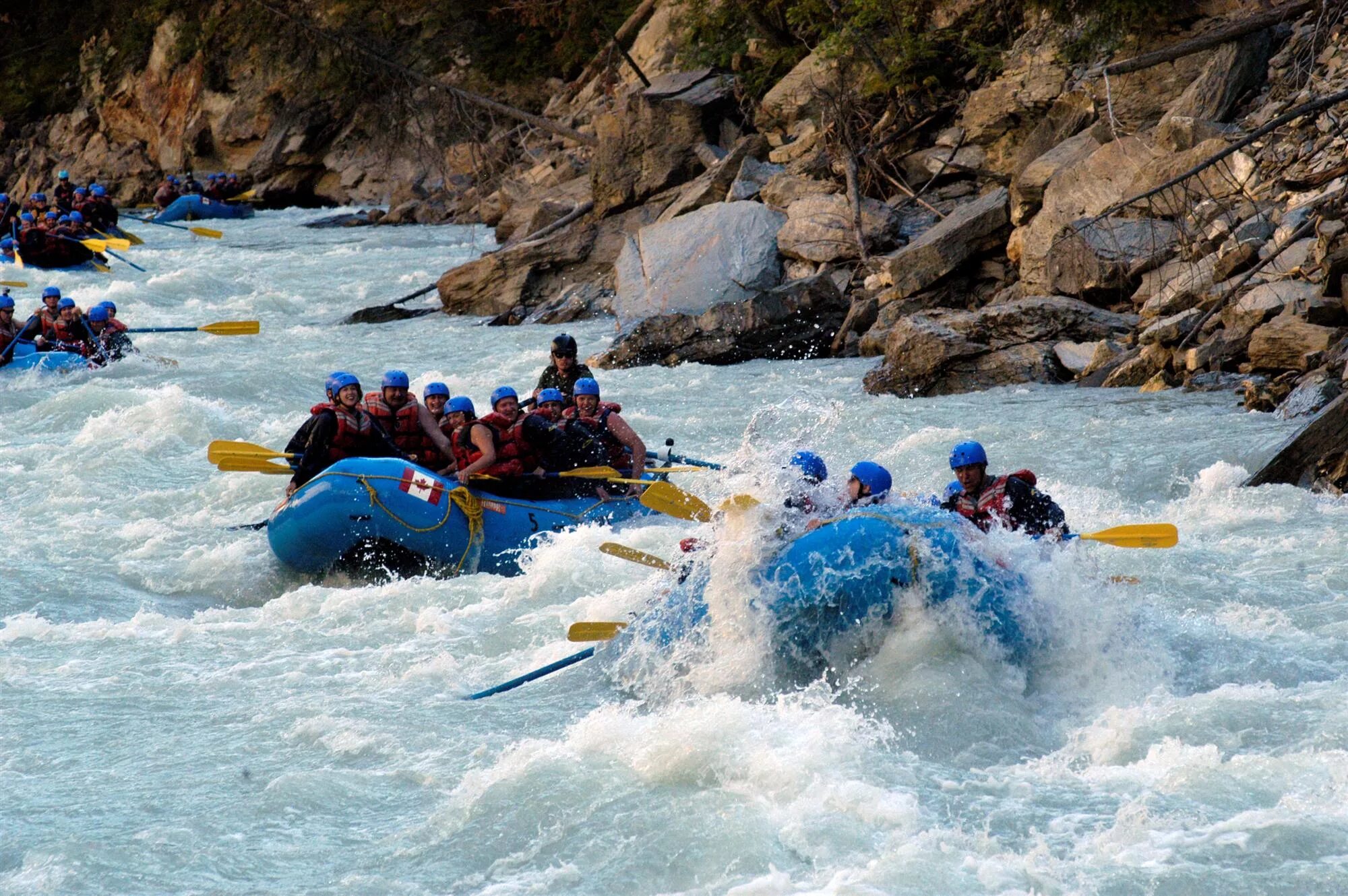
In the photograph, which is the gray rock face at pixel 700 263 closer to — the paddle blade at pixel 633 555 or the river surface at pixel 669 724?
the river surface at pixel 669 724

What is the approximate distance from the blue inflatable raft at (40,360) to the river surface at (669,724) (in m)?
4.12

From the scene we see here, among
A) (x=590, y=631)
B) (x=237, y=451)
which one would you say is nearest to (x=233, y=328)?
(x=237, y=451)

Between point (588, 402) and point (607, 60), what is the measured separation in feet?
60.5

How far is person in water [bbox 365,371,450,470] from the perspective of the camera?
8.28m

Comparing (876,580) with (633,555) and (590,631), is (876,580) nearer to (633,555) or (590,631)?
(590,631)

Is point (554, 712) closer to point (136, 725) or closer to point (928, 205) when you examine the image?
point (136, 725)

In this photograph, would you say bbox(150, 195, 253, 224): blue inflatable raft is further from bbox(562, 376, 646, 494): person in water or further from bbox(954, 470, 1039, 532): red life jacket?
bbox(954, 470, 1039, 532): red life jacket

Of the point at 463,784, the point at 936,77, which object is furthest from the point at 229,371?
the point at 463,784

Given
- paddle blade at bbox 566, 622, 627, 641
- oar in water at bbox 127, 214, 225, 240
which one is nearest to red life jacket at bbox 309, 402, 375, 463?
paddle blade at bbox 566, 622, 627, 641

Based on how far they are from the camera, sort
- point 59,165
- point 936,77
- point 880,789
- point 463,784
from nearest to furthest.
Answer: point 880,789
point 463,784
point 936,77
point 59,165

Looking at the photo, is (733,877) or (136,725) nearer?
(733,877)

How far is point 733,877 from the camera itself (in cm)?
426

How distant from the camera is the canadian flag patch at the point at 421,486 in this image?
7527 mm

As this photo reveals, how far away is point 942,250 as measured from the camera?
13438 mm
